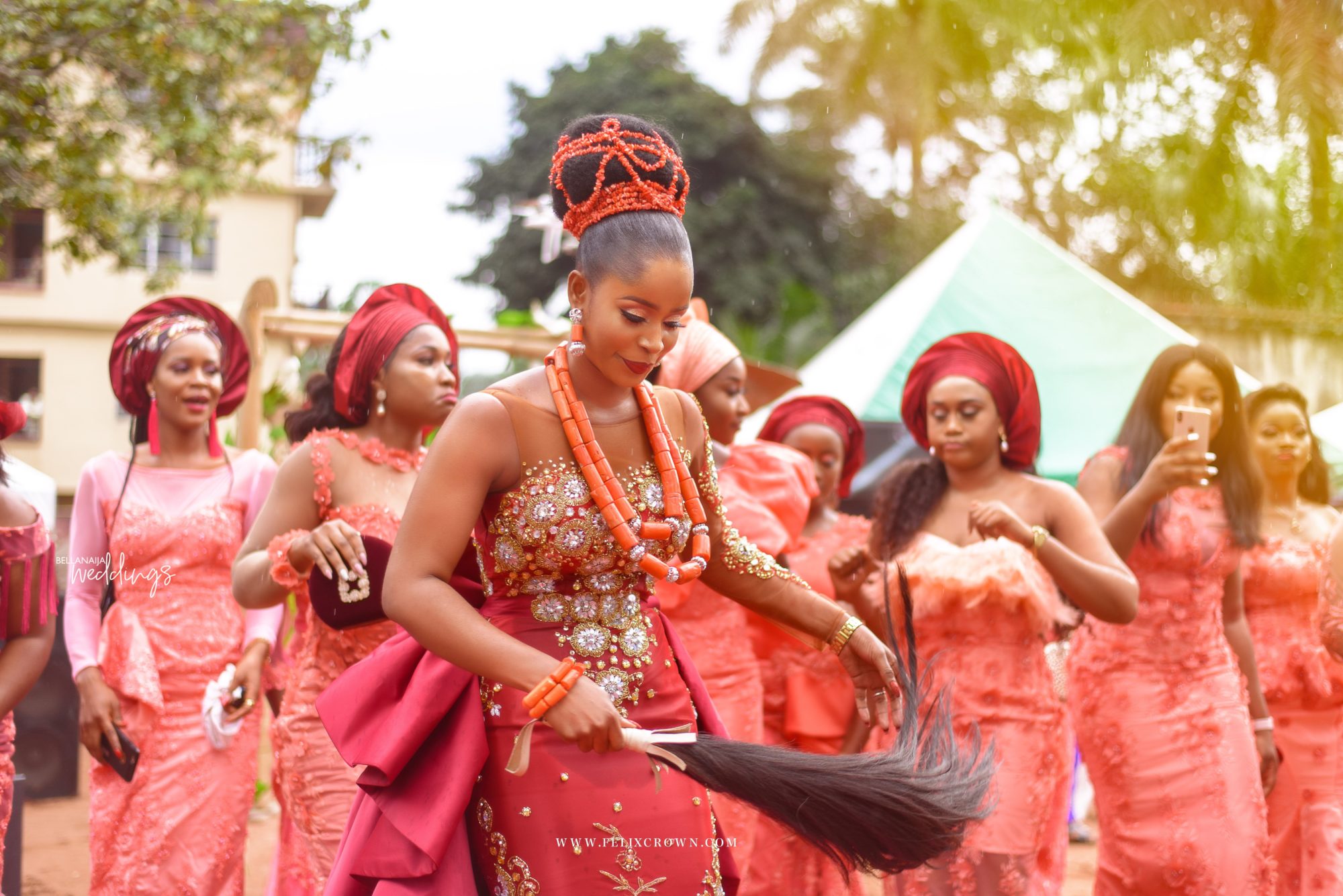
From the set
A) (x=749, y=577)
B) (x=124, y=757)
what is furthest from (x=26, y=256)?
(x=749, y=577)

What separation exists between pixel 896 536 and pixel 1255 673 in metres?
1.65

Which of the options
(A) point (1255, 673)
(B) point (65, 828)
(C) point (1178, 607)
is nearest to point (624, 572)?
(C) point (1178, 607)

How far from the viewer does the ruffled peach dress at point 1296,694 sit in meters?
5.66

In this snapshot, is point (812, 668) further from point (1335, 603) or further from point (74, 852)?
point (74, 852)

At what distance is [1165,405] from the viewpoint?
18.1 ft

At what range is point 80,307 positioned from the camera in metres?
28.9

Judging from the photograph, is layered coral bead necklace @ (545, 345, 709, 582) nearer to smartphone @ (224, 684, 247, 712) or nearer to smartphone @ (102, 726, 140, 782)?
smartphone @ (224, 684, 247, 712)

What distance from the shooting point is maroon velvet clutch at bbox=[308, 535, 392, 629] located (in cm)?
394

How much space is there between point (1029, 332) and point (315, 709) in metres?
8.47

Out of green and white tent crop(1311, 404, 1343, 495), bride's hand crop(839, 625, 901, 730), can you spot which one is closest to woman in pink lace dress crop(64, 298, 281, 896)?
bride's hand crop(839, 625, 901, 730)

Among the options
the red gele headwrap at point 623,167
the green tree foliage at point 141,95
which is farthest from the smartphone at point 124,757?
the green tree foliage at point 141,95

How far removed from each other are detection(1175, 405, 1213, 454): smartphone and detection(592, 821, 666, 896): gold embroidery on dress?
9.46ft

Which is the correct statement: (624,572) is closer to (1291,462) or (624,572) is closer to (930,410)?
(930,410)

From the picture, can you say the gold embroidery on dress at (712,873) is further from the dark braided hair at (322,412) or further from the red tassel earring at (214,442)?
the red tassel earring at (214,442)
